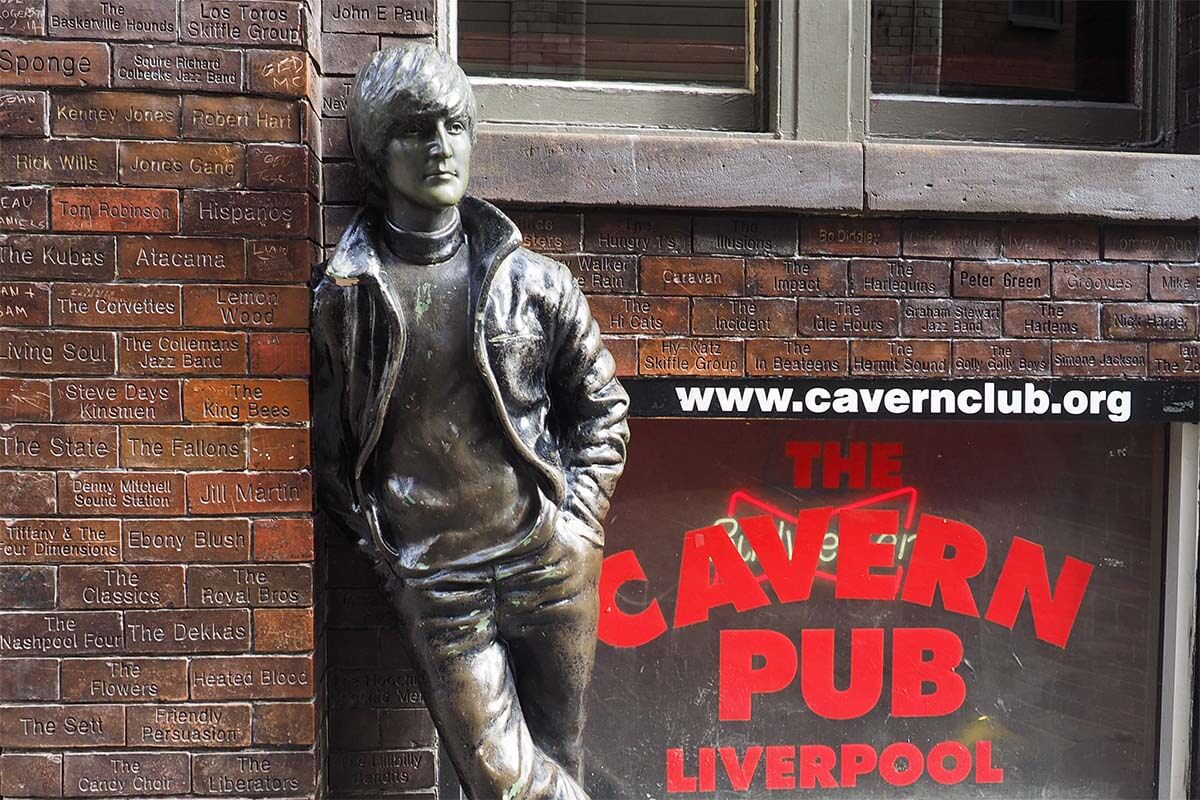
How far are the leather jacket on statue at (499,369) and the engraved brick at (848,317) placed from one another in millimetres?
865

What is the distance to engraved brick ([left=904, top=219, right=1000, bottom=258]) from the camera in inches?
146

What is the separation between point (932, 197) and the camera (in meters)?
3.64

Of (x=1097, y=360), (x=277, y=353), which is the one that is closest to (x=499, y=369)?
(x=277, y=353)

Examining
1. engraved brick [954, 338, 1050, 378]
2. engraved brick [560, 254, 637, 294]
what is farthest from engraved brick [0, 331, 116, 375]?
engraved brick [954, 338, 1050, 378]

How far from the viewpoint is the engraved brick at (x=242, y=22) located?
9.96 ft

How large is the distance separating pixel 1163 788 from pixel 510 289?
3.09 meters

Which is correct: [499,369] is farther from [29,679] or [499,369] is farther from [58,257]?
[29,679]

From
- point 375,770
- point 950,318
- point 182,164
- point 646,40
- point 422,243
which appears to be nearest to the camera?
point 422,243

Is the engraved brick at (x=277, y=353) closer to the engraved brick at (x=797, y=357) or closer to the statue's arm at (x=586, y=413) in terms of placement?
the statue's arm at (x=586, y=413)

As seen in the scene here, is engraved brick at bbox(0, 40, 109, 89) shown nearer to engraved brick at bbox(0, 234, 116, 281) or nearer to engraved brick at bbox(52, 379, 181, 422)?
engraved brick at bbox(0, 234, 116, 281)

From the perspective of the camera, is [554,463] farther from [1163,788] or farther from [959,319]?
[1163,788]

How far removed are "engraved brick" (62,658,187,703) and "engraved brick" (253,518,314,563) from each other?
39 cm

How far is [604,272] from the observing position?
357 cm

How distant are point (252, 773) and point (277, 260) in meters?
1.46
